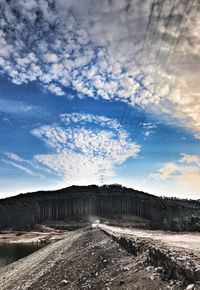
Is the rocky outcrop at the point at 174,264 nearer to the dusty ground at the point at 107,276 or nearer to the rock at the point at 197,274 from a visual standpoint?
the rock at the point at 197,274

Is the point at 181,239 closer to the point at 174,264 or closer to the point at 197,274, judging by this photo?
the point at 174,264

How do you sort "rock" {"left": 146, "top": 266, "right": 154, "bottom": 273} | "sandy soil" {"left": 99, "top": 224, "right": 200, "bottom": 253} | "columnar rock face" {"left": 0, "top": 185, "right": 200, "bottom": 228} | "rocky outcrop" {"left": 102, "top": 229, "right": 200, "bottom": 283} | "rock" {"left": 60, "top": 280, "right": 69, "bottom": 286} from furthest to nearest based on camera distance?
"columnar rock face" {"left": 0, "top": 185, "right": 200, "bottom": 228} → "sandy soil" {"left": 99, "top": 224, "right": 200, "bottom": 253} → "rock" {"left": 60, "top": 280, "right": 69, "bottom": 286} → "rock" {"left": 146, "top": 266, "right": 154, "bottom": 273} → "rocky outcrop" {"left": 102, "top": 229, "right": 200, "bottom": 283}

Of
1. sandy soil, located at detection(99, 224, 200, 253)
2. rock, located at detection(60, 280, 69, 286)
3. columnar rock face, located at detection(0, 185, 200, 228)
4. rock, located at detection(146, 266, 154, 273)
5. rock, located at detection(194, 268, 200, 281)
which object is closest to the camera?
rock, located at detection(194, 268, 200, 281)

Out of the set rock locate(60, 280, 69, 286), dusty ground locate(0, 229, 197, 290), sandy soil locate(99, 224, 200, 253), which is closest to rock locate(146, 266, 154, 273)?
dusty ground locate(0, 229, 197, 290)

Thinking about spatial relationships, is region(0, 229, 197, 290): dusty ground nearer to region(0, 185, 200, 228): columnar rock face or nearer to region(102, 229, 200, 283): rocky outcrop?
region(102, 229, 200, 283): rocky outcrop

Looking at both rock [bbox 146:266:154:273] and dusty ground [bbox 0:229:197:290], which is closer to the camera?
dusty ground [bbox 0:229:197:290]

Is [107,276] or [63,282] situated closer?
[107,276]

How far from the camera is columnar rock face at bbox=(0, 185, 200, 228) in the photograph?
122m

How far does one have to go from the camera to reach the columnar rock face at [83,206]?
400ft

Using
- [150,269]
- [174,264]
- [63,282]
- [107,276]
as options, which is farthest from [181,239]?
[174,264]

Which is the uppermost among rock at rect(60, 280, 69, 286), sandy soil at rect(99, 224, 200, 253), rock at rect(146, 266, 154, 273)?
sandy soil at rect(99, 224, 200, 253)

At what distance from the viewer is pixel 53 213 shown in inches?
4845

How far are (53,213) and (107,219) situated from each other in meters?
18.4

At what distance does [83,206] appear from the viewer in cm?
12388
